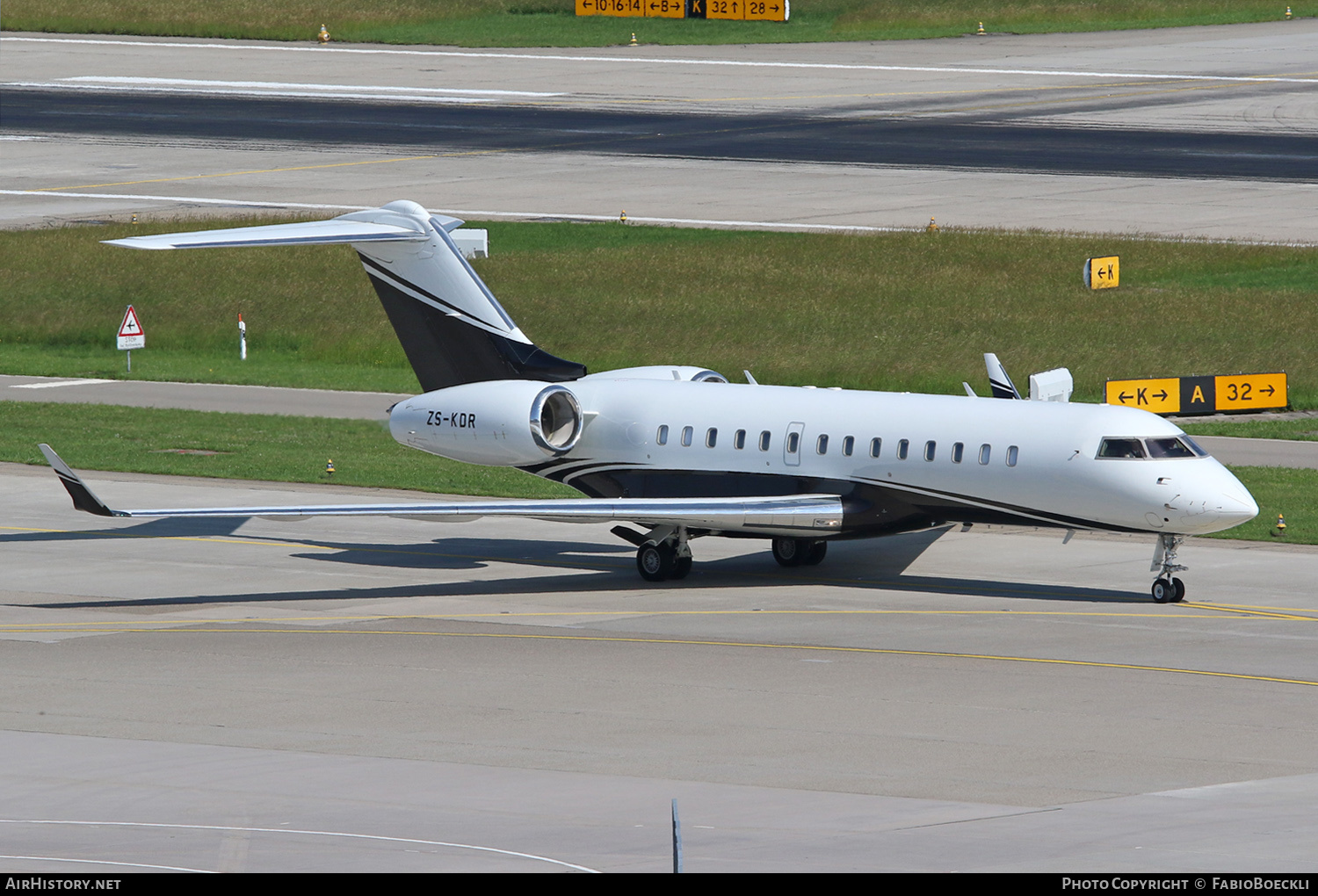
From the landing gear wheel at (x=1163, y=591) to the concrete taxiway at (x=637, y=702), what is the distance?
5.1 inches

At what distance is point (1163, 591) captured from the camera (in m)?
28.2

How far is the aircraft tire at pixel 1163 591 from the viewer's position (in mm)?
28188

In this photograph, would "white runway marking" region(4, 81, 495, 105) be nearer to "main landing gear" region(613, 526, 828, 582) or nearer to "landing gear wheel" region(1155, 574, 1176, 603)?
"main landing gear" region(613, 526, 828, 582)

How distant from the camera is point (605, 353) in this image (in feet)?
174

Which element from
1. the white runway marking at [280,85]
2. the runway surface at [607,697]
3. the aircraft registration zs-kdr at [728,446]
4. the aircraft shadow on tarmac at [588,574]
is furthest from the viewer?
the white runway marking at [280,85]

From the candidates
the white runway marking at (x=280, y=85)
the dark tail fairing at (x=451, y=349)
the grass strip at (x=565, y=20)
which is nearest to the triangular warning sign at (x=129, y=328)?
the dark tail fairing at (x=451, y=349)

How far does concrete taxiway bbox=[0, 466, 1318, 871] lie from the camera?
1633 cm

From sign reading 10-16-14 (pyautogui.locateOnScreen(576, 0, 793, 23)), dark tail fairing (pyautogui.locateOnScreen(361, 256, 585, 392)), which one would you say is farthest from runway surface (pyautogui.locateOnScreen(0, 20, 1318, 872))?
sign reading 10-16-14 (pyautogui.locateOnScreen(576, 0, 793, 23))


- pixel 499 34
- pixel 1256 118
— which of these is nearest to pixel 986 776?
pixel 1256 118

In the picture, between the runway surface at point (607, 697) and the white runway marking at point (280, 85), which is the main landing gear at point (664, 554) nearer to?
the runway surface at point (607, 697)

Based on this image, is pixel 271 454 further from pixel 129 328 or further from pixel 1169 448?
pixel 1169 448

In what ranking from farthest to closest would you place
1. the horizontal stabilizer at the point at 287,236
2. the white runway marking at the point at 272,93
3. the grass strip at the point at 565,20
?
the grass strip at the point at 565,20
the white runway marking at the point at 272,93
the horizontal stabilizer at the point at 287,236
